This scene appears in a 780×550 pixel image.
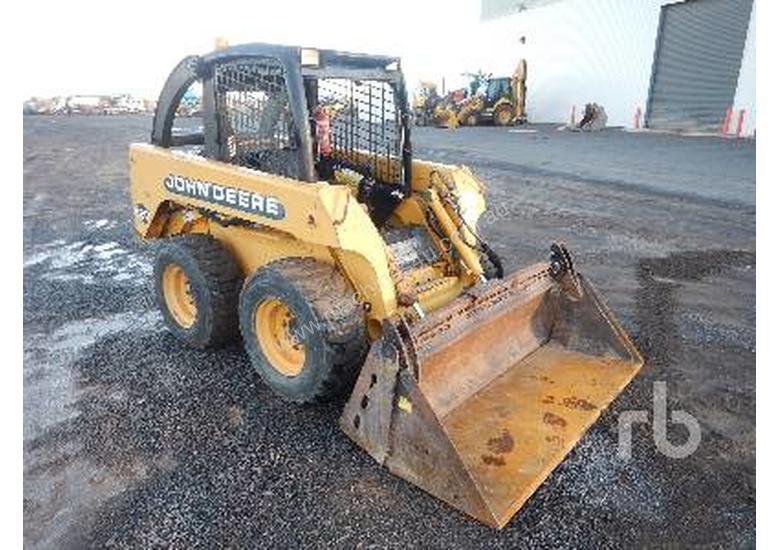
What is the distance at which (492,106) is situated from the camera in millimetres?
25906

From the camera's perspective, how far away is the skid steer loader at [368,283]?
9.80 ft

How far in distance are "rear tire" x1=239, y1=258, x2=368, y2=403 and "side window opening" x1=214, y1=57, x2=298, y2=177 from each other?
73 cm

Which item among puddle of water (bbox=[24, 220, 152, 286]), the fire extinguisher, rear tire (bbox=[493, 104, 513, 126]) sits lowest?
puddle of water (bbox=[24, 220, 152, 286])

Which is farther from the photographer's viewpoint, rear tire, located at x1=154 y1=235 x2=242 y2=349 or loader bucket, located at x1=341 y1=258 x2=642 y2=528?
rear tire, located at x1=154 y1=235 x2=242 y2=349

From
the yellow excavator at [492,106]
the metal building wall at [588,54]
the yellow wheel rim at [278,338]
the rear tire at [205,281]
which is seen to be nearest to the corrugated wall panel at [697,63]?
the metal building wall at [588,54]

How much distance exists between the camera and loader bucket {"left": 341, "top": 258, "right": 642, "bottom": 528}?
2.80 metres

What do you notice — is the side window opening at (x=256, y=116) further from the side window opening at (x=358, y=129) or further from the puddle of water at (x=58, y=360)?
the puddle of water at (x=58, y=360)

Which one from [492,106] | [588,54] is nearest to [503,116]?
[492,106]

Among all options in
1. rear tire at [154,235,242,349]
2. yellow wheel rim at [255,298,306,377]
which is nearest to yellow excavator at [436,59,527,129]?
rear tire at [154,235,242,349]

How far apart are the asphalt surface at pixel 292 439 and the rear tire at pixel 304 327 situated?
0.72 feet

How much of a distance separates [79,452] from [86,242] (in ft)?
16.6

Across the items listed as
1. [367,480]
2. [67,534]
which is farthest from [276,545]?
[67,534]

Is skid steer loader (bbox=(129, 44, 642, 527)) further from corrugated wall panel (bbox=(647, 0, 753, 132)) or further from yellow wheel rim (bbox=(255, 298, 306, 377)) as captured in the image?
corrugated wall panel (bbox=(647, 0, 753, 132))

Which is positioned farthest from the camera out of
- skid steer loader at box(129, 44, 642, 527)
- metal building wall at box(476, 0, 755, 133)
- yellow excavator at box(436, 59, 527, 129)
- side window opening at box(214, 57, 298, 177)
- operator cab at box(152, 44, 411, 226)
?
yellow excavator at box(436, 59, 527, 129)
